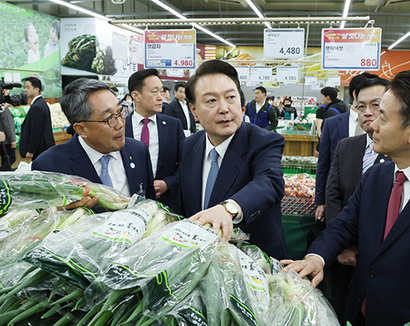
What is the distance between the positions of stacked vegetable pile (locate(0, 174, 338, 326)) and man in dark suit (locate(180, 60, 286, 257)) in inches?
26.8

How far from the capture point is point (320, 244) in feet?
6.11

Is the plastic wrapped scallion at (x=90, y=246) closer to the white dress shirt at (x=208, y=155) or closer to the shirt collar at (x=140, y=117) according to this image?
the white dress shirt at (x=208, y=155)

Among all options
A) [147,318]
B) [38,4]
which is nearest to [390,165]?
[147,318]

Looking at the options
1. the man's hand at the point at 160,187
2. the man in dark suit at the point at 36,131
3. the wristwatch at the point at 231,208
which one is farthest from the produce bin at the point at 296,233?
the man in dark suit at the point at 36,131

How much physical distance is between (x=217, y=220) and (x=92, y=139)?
42.5 inches

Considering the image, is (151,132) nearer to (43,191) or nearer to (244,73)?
(43,191)

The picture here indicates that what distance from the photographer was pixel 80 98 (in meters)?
2.21

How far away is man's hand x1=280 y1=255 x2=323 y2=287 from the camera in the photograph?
1.54 meters

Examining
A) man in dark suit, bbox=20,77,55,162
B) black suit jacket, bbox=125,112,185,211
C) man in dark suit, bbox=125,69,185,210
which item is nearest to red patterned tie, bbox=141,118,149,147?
man in dark suit, bbox=125,69,185,210

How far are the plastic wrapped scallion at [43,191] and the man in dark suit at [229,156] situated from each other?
22.4 inches

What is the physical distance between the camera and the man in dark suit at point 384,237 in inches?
67.0

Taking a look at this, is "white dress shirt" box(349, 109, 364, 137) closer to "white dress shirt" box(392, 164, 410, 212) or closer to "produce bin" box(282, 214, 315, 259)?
"produce bin" box(282, 214, 315, 259)

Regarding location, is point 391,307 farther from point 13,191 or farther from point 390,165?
point 13,191

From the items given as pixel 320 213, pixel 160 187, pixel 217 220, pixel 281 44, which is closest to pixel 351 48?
pixel 281 44
